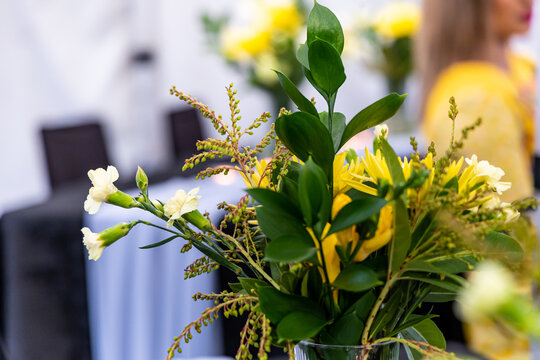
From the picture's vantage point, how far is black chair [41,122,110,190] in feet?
8.19

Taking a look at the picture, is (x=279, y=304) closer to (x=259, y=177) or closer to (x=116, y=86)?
(x=259, y=177)

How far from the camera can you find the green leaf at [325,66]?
442 mm

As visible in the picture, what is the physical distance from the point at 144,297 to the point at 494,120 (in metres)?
0.98

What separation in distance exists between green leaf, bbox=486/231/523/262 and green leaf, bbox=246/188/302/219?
14cm

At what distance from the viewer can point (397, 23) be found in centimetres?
253

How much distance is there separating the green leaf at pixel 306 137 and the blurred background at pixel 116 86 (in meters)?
1.15

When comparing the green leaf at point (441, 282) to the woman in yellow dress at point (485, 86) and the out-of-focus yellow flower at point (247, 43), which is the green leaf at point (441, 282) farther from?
the out-of-focus yellow flower at point (247, 43)

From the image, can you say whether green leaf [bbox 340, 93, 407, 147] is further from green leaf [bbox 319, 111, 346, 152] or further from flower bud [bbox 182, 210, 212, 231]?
flower bud [bbox 182, 210, 212, 231]

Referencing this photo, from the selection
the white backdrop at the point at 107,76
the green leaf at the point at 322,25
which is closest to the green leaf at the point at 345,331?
the green leaf at the point at 322,25

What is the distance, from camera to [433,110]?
4.87ft

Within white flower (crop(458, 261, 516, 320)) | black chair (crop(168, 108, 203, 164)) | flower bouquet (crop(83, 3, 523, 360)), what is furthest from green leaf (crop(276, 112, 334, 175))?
black chair (crop(168, 108, 203, 164))

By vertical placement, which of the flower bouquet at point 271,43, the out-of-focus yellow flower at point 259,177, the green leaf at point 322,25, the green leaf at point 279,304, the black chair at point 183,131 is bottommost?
the black chair at point 183,131

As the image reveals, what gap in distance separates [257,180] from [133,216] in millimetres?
1068

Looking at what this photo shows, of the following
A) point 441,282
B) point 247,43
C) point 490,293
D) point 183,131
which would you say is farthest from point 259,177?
point 183,131
